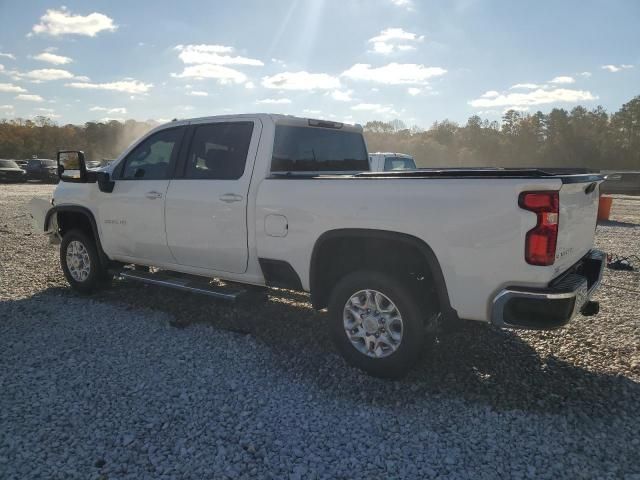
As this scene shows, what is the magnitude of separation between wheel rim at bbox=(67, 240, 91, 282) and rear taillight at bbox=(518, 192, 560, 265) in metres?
5.00

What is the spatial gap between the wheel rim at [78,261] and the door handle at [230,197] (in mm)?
2503

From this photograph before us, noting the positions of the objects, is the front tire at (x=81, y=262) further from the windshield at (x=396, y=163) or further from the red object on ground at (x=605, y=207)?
the red object on ground at (x=605, y=207)

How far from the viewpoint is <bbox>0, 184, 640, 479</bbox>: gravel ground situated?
8.89 feet

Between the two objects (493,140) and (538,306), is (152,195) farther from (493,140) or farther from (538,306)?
(493,140)

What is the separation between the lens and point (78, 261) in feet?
19.6

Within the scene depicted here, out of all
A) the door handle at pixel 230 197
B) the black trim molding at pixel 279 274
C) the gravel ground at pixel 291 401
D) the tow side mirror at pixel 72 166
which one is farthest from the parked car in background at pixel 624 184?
the tow side mirror at pixel 72 166

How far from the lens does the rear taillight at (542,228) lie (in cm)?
288

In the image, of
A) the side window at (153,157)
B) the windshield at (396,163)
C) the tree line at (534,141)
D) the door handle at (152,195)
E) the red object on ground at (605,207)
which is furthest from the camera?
the tree line at (534,141)

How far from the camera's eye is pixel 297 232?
12.8ft

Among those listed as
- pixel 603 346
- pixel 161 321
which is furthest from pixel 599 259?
pixel 161 321

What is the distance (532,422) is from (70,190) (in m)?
5.49

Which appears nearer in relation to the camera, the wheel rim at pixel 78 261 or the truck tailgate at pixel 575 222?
the truck tailgate at pixel 575 222

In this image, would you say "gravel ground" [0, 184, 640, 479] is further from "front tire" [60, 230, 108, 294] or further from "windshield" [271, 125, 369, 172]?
"windshield" [271, 125, 369, 172]

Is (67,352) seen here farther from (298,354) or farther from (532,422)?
(532,422)
